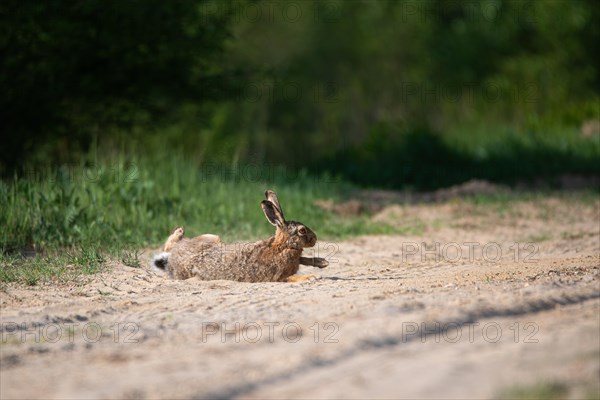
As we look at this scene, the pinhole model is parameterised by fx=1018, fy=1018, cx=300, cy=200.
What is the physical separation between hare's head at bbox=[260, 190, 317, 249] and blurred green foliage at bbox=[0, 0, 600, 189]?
→ 6.27 m

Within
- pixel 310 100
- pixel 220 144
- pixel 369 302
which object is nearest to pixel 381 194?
pixel 220 144

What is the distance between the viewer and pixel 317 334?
5684mm

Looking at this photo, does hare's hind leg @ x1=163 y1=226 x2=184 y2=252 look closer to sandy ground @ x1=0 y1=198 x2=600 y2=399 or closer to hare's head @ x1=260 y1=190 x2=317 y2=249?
sandy ground @ x1=0 y1=198 x2=600 y2=399

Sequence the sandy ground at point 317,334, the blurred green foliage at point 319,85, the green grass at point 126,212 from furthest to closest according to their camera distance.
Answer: the blurred green foliage at point 319,85 → the green grass at point 126,212 → the sandy ground at point 317,334

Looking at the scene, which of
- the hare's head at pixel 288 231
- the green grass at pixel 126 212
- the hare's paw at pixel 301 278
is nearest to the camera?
the hare's paw at pixel 301 278

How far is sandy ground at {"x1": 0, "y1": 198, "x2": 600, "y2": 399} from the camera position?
4.85m

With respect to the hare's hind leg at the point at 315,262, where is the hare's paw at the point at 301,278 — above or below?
below

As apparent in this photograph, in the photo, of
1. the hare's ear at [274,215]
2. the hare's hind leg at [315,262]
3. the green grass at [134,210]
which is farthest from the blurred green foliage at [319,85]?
the hare's hind leg at [315,262]

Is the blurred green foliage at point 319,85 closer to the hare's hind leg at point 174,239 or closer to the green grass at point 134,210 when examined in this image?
the green grass at point 134,210

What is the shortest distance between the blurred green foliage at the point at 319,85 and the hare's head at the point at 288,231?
627cm

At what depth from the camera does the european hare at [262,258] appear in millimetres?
7754

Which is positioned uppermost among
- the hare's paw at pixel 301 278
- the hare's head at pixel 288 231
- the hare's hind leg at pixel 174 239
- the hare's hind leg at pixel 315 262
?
the hare's head at pixel 288 231

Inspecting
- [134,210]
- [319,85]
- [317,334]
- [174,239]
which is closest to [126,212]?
[134,210]

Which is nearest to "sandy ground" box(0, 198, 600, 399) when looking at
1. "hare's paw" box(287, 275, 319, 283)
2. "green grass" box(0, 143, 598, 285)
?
"hare's paw" box(287, 275, 319, 283)
